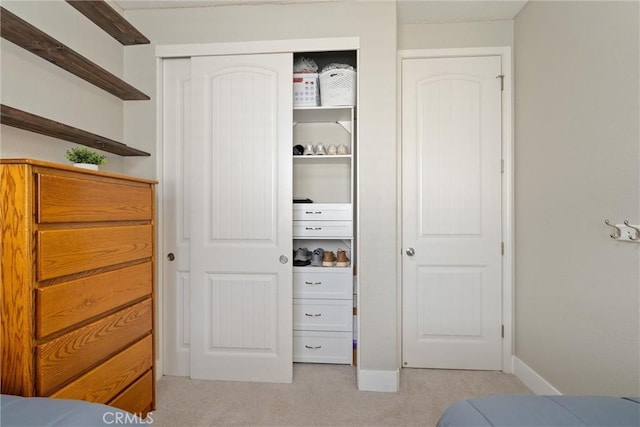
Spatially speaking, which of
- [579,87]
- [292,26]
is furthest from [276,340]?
[579,87]

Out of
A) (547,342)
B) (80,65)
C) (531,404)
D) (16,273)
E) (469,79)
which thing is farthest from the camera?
(469,79)

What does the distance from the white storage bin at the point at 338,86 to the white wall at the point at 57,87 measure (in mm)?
1457

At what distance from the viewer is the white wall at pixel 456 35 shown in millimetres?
2326

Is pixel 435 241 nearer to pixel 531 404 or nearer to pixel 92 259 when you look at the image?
pixel 531 404

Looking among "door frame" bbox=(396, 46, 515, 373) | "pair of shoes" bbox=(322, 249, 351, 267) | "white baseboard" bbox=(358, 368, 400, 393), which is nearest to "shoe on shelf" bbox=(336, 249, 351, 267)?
"pair of shoes" bbox=(322, 249, 351, 267)

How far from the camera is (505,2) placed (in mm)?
2145

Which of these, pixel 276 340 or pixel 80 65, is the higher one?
pixel 80 65

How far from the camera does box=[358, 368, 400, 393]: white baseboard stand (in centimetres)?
204

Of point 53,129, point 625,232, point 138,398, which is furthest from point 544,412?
point 53,129

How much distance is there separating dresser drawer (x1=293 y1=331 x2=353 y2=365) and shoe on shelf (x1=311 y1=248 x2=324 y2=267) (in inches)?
20.4

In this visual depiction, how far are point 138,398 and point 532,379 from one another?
7.85 ft

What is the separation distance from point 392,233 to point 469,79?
4.43 ft

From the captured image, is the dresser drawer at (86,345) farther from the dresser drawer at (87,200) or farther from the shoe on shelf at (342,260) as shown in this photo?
the shoe on shelf at (342,260)
